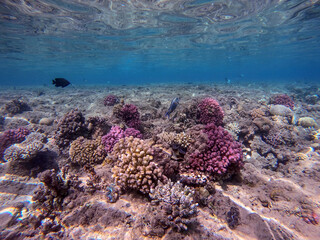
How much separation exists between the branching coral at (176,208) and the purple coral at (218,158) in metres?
1.16

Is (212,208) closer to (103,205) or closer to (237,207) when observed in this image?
(237,207)

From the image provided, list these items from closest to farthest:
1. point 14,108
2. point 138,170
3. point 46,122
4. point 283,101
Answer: point 138,170 < point 46,122 < point 14,108 < point 283,101

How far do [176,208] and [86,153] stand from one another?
368cm

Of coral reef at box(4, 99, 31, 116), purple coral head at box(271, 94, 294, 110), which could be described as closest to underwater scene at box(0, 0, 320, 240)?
coral reef at box(4, 99, 31, 116)

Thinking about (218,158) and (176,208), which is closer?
(176,208)

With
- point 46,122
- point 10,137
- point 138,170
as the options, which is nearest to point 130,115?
point 138,170

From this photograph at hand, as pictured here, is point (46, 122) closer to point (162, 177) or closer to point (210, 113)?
point (162, 177)

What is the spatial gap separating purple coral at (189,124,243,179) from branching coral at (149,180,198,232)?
116 cm

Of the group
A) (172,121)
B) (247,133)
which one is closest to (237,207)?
(247,133)

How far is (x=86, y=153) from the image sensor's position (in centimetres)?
514

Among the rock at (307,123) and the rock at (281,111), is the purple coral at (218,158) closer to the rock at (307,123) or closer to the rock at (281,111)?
the rock at (281,111)

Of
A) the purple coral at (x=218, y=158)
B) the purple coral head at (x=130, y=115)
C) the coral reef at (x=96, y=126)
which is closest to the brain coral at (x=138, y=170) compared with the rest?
the purple coral at (x=218, y=158)

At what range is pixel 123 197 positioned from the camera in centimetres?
355

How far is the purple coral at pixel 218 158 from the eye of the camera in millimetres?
3941
